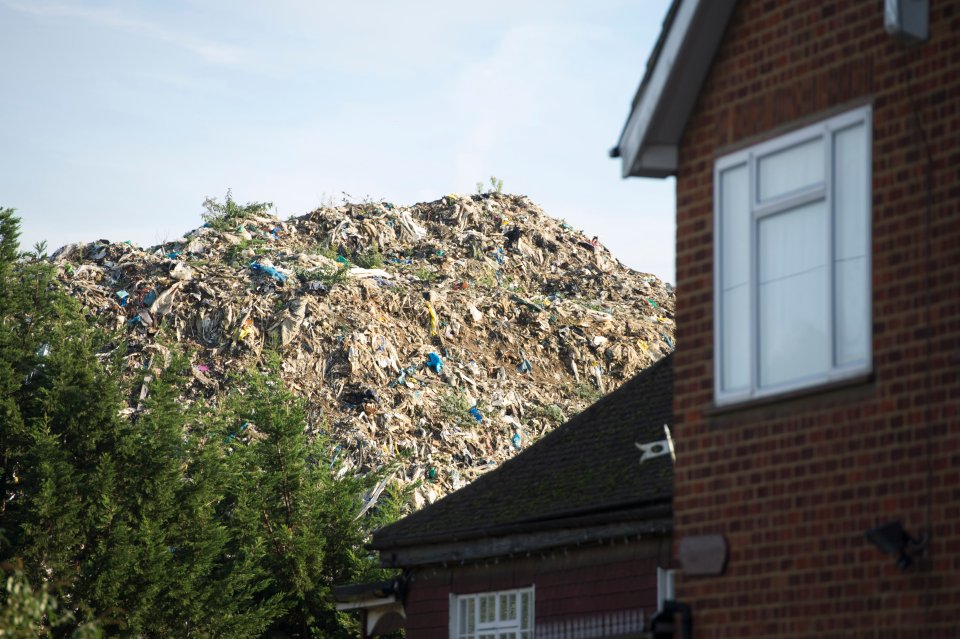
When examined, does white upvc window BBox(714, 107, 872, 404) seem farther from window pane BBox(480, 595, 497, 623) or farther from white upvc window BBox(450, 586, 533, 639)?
window pane BBox(480, 595, 497, 623)

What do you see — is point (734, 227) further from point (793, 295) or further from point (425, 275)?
point (425, 275)

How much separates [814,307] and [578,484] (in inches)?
290

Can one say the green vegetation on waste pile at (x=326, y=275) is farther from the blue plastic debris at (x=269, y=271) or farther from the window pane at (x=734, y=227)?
the window pane at (x=734, y=227)

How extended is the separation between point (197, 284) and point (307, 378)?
14.3ft

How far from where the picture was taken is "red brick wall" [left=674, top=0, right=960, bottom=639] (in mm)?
8102

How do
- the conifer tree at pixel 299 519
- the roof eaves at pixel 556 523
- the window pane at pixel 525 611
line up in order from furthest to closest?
the conifer tree at pixel 299 519 < the window pane at pixel 525 611 < the roof eaves at pixel 556 523

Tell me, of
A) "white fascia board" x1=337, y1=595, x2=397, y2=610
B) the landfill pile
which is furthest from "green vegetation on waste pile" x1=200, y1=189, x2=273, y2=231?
"white fascia board" x1=337, y1=595, x2=397, y2=610

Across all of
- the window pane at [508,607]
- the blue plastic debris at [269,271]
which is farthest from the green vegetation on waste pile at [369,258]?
the window pane at [508,607]

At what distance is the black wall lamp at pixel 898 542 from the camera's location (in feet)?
26.3

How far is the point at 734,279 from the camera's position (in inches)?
371

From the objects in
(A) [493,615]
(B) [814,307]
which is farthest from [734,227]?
(A) [493,615]

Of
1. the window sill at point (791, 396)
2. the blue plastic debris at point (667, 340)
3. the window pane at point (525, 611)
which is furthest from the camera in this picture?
the blue plastic debris at point (667, 340)

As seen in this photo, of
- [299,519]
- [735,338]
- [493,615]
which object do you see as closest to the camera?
[735,338]

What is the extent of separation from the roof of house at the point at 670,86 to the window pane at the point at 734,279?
2.02 ft
